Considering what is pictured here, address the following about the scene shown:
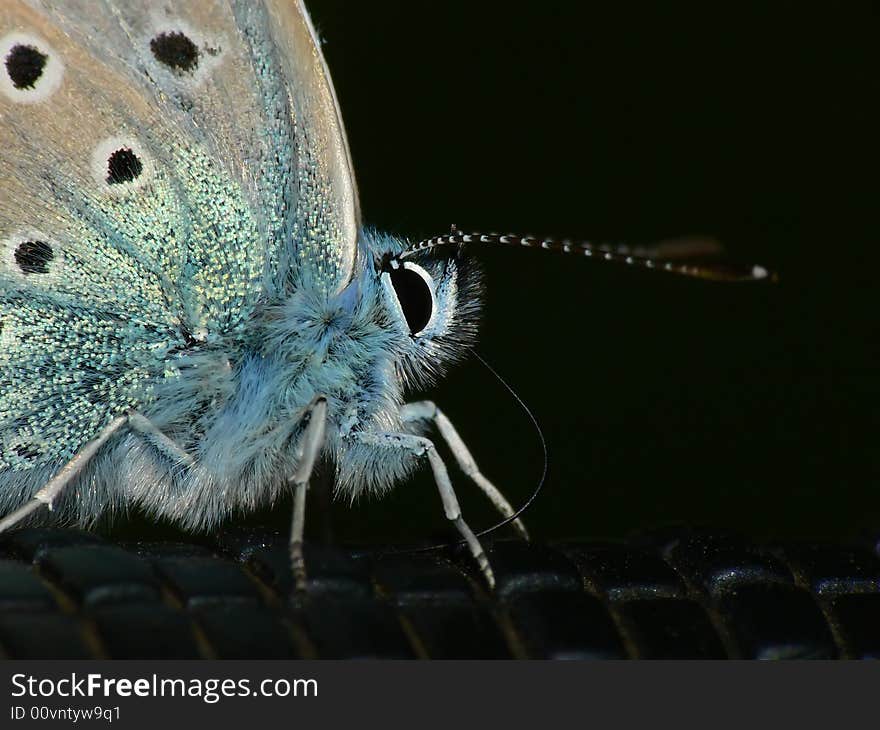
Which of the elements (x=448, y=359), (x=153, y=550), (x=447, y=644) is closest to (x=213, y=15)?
(x=448, y=359)

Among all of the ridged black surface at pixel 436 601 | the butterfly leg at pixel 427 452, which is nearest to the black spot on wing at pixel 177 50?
the butterfly leg at pixel 427 452

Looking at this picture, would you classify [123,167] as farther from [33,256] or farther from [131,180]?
[33,256]

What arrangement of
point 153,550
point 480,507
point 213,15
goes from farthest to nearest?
1. point 480,507
2. point 213,15
3. point 153,550

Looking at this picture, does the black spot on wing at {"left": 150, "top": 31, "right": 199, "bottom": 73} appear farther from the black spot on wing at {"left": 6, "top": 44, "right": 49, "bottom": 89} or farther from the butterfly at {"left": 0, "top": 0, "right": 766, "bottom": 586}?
the black spot on wing at {"left": 6, "top": 44, "right": 49, "bottom": 89}

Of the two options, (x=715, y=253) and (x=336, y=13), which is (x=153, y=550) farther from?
(x=336, y=13)

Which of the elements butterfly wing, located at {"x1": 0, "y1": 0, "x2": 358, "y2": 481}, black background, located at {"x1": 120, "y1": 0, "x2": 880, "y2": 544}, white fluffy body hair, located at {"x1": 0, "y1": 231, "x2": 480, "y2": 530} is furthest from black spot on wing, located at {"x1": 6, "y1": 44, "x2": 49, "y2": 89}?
black background, located at {"x1": 120, "y1": 0, "x2": 880, "y2": 544}

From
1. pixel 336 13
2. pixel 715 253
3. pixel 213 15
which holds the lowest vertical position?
pixel 715 253

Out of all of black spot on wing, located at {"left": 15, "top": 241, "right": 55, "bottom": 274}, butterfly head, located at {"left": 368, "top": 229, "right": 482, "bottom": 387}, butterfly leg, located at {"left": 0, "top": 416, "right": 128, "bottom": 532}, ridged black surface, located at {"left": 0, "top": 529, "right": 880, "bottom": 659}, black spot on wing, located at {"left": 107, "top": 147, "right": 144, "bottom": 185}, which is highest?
black spot on wing, located at {"left": 107, "top": 147, "right": 144, "bottom": 185}
